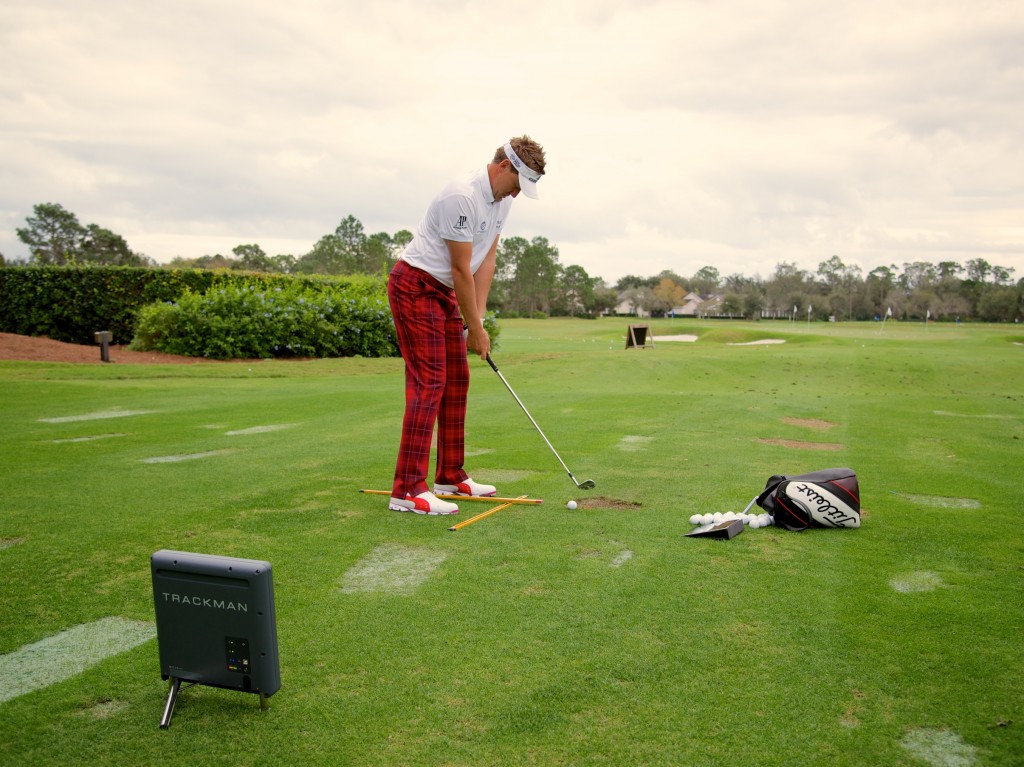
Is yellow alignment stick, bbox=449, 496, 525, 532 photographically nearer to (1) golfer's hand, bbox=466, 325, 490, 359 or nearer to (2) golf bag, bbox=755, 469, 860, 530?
(1) golfer's hand, bbox=466, 325, 490, 359

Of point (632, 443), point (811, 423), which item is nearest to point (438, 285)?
point (632, 443)

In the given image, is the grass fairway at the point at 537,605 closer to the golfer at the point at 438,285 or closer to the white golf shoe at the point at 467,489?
the white golf shoe at the point at 467,489

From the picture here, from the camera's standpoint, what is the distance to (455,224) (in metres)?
5.41

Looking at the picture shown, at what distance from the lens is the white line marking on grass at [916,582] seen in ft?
13.5

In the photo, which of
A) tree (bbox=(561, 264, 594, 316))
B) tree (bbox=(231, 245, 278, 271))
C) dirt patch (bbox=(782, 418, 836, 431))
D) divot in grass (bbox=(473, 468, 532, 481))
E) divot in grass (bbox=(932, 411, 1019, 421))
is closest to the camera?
divot in grass (bbox=(473, 468, 532, 481))

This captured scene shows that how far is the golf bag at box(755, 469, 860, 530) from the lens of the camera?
5.24 metres

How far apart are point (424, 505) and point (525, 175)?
2.49 m

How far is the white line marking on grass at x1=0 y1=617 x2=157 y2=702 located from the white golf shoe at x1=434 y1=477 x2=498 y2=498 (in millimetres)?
2974

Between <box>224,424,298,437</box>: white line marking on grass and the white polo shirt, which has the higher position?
the white polo shirt

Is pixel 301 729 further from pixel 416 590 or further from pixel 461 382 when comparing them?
pixel 461 382

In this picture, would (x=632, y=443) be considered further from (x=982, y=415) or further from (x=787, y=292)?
(x=787, y=292)

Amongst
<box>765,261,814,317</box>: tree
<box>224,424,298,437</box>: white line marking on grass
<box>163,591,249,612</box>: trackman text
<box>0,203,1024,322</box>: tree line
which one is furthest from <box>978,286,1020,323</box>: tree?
<box>163,591,249,612</box>: trackman text

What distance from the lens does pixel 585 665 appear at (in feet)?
10.5

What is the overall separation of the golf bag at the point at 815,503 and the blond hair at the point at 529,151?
2838mm
